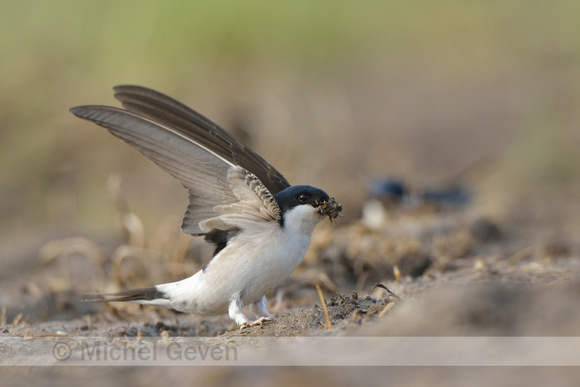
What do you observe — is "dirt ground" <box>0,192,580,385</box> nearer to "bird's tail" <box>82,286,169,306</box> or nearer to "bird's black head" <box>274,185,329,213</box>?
"bird's tail" <box>82,286,169,306</box>

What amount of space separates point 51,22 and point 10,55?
711mm

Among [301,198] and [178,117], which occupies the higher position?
[178,117]

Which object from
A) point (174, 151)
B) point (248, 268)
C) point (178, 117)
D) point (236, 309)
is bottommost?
point (236, 309)

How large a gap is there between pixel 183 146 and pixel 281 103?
204 inches

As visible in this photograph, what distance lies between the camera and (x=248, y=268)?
10.00 ft

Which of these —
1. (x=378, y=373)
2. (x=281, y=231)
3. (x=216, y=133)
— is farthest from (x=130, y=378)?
(x=216, y=133)

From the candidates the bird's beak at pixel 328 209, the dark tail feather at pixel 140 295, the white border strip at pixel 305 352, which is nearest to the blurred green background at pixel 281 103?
the dark tail feather at pixel 140 295

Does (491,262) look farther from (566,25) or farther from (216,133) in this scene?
(566,25)

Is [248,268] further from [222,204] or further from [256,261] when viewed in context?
[222,204]

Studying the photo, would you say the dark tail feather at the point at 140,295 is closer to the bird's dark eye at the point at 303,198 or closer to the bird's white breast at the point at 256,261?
the bird's white breast at the point at 256,261

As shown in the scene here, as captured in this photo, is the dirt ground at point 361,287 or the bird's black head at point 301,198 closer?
the dirt ground at point 361,287

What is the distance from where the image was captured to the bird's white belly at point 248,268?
3.03 m

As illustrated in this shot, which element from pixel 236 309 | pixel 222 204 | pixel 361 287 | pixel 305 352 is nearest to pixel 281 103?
pixel 361 287

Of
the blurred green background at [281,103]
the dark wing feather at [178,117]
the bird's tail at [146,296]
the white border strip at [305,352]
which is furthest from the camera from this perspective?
the blurred green background at [281,103]
